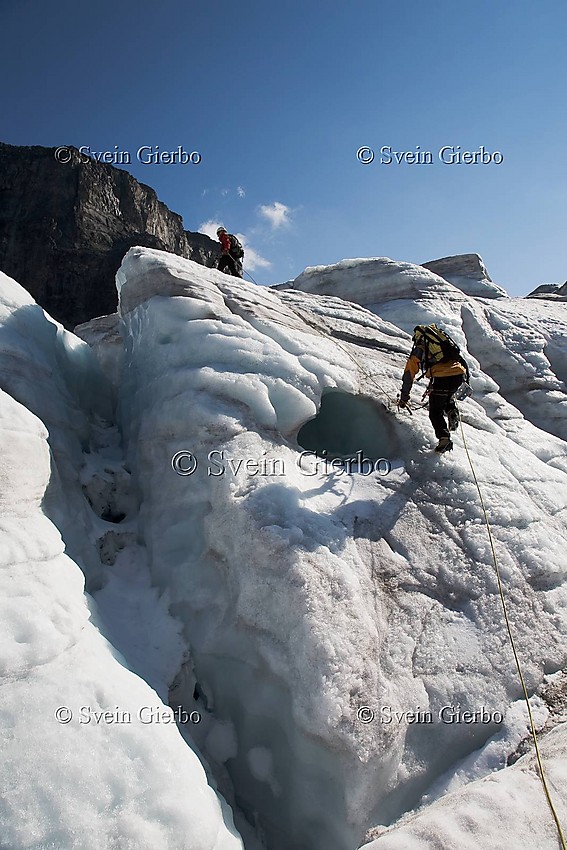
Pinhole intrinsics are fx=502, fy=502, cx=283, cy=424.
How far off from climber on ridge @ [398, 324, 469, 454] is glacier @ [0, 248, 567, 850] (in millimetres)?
269

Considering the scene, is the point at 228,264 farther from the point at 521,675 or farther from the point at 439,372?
the point at 521,675

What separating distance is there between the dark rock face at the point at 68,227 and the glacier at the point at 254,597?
108 feet

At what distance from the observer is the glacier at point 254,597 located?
2449mm

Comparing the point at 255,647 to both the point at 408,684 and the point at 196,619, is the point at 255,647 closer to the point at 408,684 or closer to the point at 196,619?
the point at 196,619

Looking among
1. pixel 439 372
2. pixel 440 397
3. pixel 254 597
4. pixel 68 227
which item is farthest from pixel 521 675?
pixel 68 227

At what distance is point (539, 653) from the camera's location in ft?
13.0

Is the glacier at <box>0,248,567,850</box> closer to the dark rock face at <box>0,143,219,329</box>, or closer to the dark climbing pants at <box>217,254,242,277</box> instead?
the dark climbing pants at <box>217,254,242,277</box>

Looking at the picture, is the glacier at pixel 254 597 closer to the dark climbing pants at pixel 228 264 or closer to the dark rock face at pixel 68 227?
the dark climbing pants at pixel 228 264

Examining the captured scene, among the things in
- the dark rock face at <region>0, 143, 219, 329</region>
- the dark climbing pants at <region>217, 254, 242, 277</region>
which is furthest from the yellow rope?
the dark rock face at <region>0, 143, 219, 329</region>

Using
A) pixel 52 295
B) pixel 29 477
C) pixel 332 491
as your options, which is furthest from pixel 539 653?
pixel 52 295

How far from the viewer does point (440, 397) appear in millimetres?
5105

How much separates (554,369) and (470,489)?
33.4 feet

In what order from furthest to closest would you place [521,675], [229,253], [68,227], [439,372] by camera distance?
[68,227]
[229,253]
[439,372]
[521,675]

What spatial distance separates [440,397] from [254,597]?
2807 mm
